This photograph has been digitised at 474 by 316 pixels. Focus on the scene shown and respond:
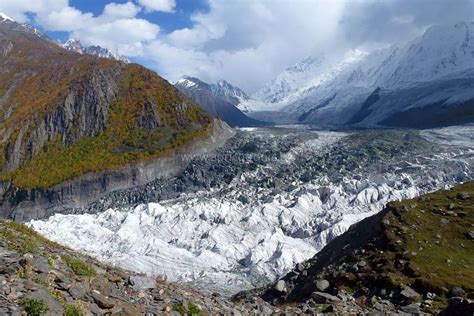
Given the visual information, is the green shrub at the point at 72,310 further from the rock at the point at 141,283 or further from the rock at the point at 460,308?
the rock at the point at 460,308

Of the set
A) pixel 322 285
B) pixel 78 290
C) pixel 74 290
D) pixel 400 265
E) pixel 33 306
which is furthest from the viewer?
pixel 322 285

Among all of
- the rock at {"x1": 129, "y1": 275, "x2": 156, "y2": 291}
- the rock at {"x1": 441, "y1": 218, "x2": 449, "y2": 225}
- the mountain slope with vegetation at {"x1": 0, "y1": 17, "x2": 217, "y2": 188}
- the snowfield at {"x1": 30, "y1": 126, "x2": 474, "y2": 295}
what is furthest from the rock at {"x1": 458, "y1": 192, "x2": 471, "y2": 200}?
the mountain slope with vegetation at {"x1": 0, "y1": 17, "x2": 217, "y2": 188}

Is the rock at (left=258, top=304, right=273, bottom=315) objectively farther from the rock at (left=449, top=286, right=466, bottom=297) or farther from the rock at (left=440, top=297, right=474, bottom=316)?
the rock at (left=449, top=286, right=466, bottom=297)

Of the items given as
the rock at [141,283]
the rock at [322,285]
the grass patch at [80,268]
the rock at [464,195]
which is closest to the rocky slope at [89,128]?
the rock at [464,195]

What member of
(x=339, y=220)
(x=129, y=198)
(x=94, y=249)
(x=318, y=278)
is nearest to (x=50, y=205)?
(x=129, y=198)

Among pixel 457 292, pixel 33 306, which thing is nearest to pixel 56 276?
pixel 33 306

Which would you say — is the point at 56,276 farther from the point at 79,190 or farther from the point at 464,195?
the point at 79,190
